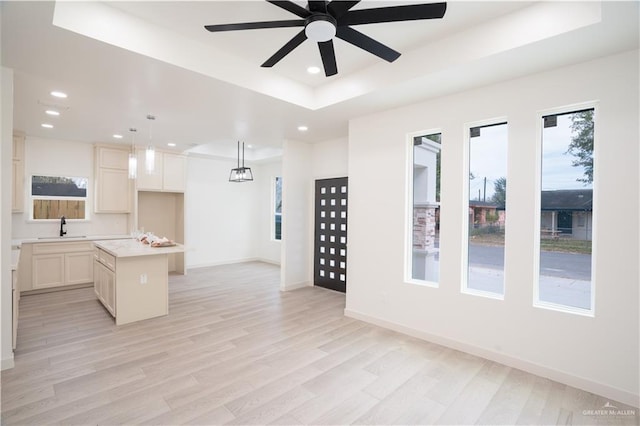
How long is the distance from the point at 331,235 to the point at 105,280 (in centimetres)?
371

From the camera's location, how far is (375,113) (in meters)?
4.25

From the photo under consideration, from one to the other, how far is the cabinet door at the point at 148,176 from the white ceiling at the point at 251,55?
6.84 feet

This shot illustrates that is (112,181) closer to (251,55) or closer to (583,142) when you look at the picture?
(251,55)

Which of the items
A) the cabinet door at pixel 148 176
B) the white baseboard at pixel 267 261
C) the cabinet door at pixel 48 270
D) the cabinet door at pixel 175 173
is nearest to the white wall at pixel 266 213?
the white baseboard at pixel 267 261

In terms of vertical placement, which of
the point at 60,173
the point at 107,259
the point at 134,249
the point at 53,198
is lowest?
the point at 107,259

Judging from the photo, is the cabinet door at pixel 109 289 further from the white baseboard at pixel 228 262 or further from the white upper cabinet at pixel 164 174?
the white baseboard at pixel 228 262

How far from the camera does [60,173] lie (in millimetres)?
6008

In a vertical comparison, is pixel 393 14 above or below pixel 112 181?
above

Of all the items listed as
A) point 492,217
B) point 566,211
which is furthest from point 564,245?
point 492,217

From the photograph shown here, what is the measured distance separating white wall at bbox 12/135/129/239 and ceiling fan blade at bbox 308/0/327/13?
632cm

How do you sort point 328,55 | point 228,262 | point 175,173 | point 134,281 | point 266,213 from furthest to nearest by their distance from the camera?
point 266,213 → point 228,262 → point 175,173 → point 134,281 → point 328,55

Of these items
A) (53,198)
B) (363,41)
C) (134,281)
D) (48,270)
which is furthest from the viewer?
(53,198)

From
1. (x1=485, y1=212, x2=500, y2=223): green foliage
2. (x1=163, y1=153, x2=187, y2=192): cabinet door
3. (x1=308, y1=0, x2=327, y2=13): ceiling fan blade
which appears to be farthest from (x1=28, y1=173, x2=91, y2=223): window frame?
(x1=485, y1=212, x2=500, y2=223): green foliage

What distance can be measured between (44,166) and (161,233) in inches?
99.6
